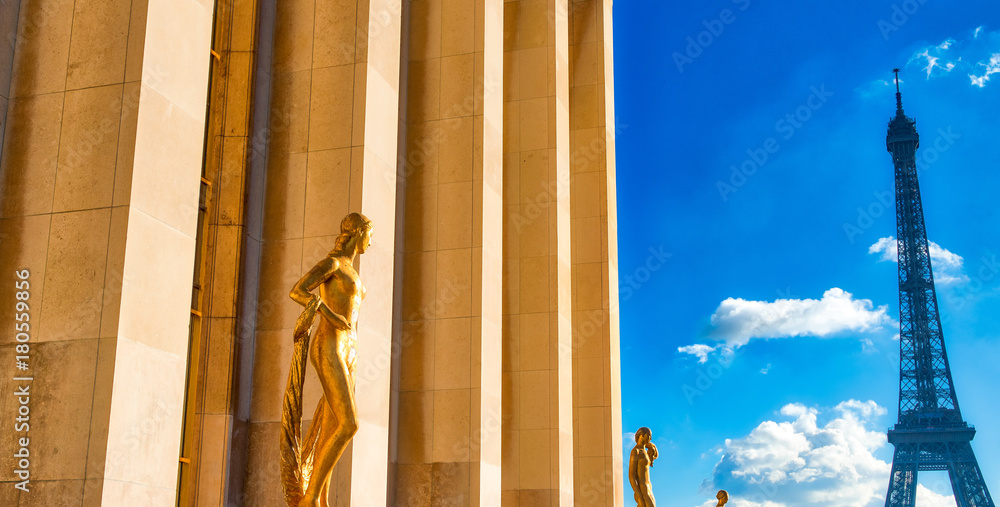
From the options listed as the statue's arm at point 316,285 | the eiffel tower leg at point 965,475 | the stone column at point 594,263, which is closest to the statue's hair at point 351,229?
the statue's arm at point 316,285

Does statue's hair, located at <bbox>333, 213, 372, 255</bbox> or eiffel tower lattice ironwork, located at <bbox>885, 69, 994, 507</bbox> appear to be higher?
eiffel tower lattice ironwork, located at <bbox>885, 69, 994, 507</bbox>

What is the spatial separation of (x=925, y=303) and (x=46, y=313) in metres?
79.6

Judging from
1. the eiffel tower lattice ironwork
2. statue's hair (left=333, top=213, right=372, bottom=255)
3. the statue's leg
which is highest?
the eiffel tower lattice ironwork

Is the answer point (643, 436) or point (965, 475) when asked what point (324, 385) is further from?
point (965, 475)

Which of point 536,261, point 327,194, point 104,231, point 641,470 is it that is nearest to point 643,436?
point 641,470

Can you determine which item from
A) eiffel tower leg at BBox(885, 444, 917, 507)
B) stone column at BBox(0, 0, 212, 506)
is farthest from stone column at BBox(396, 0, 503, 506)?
eiffel tower leg at BBox(885, 444, 917, 507)

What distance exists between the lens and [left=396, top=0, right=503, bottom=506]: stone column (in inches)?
675

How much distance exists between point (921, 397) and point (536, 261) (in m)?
66.4

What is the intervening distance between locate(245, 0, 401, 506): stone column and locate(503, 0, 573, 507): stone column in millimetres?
6554

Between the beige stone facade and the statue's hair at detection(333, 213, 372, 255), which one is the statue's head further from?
the statue's hair at detection(333, 213, 372, 255)

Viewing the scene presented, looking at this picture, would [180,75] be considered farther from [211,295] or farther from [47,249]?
[211,295]

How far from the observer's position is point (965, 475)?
251 ft

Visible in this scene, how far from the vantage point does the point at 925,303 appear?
261 ft

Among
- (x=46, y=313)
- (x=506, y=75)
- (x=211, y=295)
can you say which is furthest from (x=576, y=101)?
(x=46, y=313)
